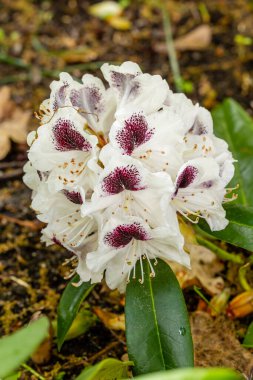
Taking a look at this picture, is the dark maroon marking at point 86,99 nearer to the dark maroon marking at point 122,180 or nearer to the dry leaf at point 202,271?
the dark maroon marking at point 122,180

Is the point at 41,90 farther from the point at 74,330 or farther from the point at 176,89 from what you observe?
the point at 74,330

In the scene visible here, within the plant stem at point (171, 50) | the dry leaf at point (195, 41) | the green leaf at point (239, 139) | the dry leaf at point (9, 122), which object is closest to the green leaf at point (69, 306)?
the green leaf at point (239, 139)

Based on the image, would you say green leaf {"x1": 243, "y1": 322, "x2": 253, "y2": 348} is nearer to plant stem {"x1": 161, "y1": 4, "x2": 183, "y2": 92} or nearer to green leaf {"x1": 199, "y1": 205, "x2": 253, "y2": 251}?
green leaf {"x1": 199, "y1": 205, "x2": 253, "y2": 251}

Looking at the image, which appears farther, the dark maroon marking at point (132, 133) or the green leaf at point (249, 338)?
the green leaf at point (249, 338)

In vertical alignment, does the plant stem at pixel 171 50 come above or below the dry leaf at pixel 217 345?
above

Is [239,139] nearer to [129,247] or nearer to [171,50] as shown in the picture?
[129,247]

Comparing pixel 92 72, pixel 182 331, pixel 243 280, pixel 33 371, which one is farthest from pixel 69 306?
pixel 92 72

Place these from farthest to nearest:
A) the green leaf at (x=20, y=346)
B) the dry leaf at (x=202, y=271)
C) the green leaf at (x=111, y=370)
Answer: the dry leaf at (x=202, y=271) < the green leaf at (x=111, y=370) < the green leaf at (x=20, y=346)
